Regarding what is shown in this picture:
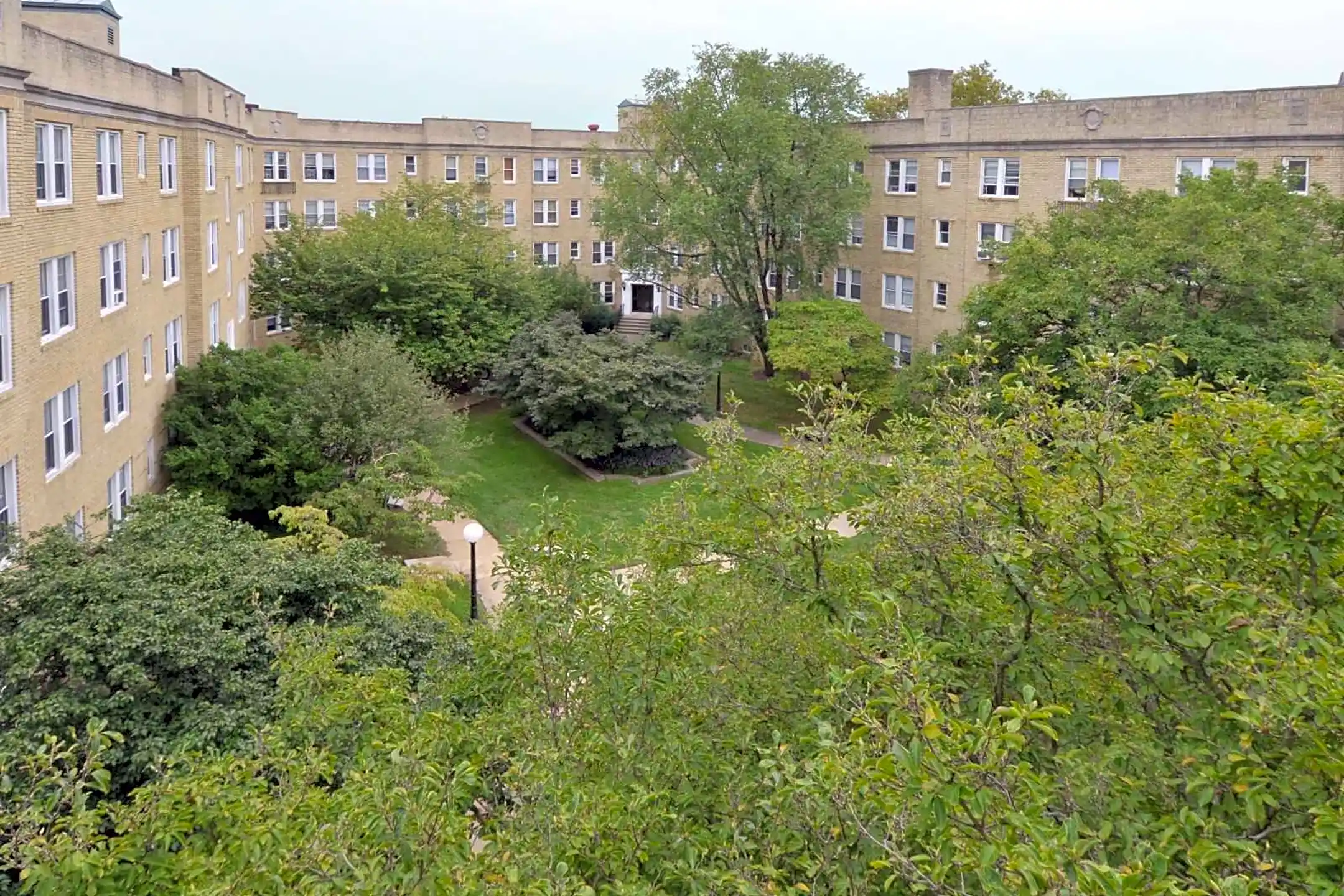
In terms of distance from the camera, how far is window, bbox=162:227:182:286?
1089 inches

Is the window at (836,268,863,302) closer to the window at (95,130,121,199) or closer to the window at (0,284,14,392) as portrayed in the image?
the window at (95,130,121,199)

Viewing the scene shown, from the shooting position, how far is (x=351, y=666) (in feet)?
41.0

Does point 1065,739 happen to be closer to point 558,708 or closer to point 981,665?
point 981,665

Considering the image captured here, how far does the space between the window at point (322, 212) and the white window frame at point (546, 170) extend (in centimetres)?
1124

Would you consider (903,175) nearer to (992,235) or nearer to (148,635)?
(992,235)

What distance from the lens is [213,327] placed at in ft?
106

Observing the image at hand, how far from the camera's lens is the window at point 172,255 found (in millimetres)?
27656

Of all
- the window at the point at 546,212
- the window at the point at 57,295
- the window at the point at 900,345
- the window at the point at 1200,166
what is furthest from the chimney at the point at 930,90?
the window at the point at 57,295

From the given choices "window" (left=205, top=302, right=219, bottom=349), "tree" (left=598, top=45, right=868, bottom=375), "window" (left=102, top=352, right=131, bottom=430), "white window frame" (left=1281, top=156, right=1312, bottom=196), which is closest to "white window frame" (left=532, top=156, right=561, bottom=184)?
"tree" (left=598, top=45, right=868, bottom=375)

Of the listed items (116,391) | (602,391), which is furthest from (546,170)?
(116,391)

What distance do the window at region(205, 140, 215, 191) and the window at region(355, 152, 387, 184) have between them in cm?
2374

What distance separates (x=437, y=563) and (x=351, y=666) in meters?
13.3

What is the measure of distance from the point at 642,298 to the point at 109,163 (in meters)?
45.6

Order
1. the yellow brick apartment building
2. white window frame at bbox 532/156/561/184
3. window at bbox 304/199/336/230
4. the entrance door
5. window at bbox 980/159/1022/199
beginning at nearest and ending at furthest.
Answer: the yellow brick apartment building
window at bbox 980/159/1022/199
window at bbox 304/199/336/230
white window frame at bbox 532/156/561/184
the entrance door
